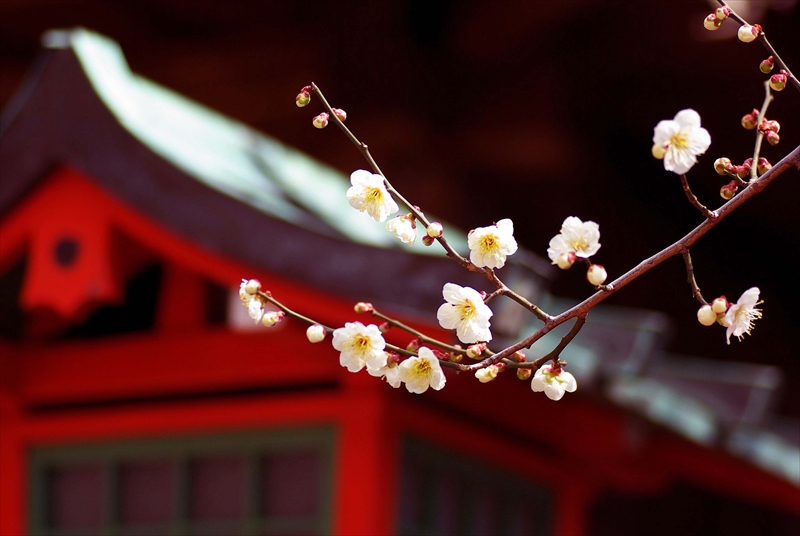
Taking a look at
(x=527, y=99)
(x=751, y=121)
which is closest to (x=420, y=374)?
(x=751, y=121)

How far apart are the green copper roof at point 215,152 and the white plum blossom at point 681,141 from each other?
3.62 ft


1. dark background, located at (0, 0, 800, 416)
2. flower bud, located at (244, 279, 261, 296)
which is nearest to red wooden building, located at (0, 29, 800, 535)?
flower bud, located at (244, 279, 261, 296)

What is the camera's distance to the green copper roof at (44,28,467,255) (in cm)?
251

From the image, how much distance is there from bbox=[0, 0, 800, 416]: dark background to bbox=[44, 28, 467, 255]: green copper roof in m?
1.11

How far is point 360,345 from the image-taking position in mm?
1338

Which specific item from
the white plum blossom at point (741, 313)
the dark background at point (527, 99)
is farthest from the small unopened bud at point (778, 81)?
the dark background at point (527, 99)

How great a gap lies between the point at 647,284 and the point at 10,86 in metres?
3.10

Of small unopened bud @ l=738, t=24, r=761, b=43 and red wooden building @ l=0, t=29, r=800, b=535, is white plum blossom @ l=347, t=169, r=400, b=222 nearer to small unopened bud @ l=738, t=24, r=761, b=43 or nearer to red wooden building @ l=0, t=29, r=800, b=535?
small unopened bud @ l=738, t=24, r=761, b=43

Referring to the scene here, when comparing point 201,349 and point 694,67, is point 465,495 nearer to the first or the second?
point 201,349

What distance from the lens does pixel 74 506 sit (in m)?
2.89

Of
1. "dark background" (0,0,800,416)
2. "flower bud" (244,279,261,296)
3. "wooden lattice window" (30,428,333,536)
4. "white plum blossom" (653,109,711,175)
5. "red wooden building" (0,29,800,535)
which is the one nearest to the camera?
"white plum blossom" (653,109,711,175)

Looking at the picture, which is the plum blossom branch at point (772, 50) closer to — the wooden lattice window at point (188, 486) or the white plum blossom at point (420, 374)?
the white plum blossom at point (420, 374)

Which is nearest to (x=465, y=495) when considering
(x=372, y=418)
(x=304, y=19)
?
Result: (x=372, y=418)

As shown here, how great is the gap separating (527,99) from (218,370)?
2.45m
